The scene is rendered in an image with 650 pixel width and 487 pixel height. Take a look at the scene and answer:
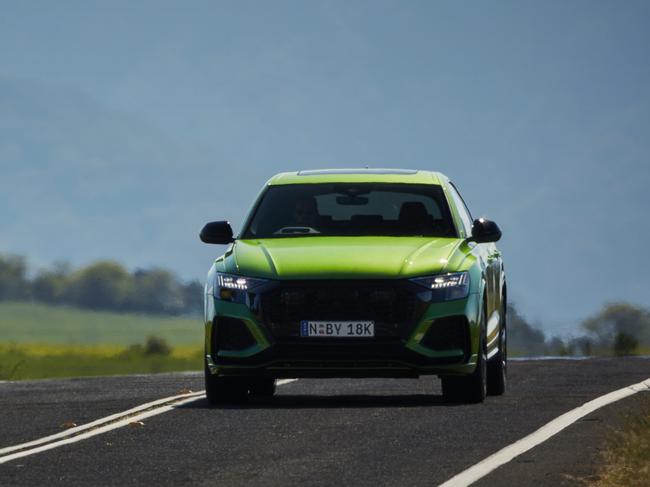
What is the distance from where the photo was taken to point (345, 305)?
15391 mm

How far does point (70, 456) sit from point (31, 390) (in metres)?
7.36

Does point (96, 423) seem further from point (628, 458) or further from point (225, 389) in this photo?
point (628, 458)

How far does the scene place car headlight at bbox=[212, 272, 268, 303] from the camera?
15.5m

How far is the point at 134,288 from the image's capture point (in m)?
67.8

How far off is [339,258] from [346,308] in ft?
1.48

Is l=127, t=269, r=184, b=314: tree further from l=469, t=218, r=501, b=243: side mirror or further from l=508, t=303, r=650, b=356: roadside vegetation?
l=469, t=218, r=501, b=243: side mirror

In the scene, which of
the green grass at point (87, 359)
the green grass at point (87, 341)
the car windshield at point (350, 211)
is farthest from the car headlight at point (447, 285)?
the green grass at point (87, 359)

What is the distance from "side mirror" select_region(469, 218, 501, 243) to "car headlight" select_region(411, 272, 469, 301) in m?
0.98

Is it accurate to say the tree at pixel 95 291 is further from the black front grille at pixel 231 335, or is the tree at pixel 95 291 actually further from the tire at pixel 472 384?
the black front grille at pixel 231 335

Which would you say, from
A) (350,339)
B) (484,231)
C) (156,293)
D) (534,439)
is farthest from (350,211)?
(156,293)

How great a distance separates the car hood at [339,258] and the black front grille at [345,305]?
82 millimetres

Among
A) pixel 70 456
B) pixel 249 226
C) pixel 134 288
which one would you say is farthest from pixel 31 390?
pixel 134 288

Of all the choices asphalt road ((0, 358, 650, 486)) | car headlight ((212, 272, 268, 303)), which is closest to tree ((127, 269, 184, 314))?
asphalt road ((0, 358, 650, 486))

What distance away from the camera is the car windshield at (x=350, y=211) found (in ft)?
54.4
